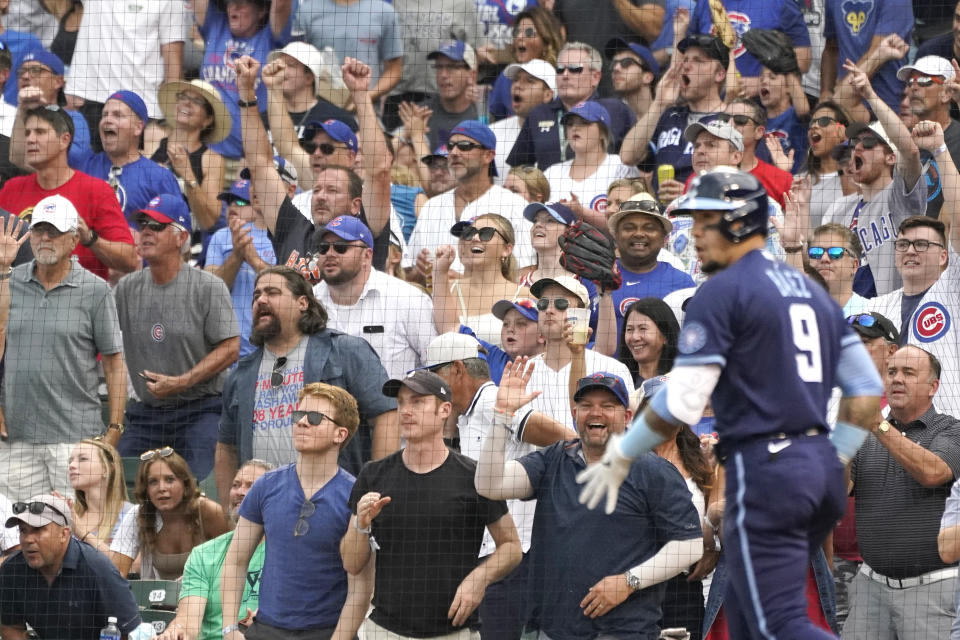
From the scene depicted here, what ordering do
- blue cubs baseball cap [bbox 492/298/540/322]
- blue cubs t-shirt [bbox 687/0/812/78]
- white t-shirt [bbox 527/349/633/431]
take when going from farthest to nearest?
blue cubs t-shirt [bbox 687/0/812/78], blue cubs baseball cap [bbox 492/298/540/322], white t-shirt [bbox 527/349/633/431]

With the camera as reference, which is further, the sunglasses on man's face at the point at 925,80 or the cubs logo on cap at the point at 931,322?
the sunglasses on man's face at the point at 925,80

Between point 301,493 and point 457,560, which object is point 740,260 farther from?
point 301,493

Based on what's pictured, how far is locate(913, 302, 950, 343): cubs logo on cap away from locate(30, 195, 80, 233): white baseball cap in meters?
4.66

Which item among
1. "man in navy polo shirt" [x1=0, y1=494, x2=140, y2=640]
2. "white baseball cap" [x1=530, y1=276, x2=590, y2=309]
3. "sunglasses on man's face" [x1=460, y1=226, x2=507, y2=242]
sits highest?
"sunglasses on man's face" [x1=460, y1=226, x2=507, y2=242]

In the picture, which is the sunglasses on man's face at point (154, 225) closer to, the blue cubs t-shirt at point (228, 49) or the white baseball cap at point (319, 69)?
the white baseball cap at point (319, 69)

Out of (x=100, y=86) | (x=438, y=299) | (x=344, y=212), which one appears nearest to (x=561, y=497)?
(x=438, y=299)

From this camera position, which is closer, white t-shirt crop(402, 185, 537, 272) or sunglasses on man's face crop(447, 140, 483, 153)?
white t-shirt crop(402, 185, 537, 272)

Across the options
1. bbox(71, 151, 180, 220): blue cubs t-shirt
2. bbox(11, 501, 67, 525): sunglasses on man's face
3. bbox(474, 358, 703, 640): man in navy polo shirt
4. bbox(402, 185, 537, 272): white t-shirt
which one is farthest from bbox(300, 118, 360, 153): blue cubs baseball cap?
bbox(474, 358, 703, 640): man in navy polo shirt

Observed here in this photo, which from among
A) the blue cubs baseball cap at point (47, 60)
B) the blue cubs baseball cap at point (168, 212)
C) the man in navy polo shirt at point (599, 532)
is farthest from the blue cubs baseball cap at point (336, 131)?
the man in navy polo shirt at point (599, 532)

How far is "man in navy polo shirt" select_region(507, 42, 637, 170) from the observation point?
1043 cm

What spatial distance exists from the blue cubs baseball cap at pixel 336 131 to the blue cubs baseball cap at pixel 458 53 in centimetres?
154

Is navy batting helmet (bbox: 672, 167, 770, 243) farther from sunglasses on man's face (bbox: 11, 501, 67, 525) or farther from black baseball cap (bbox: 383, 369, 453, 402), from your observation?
sunglasses on man's face (bbox: 11, 501, 67, 525)

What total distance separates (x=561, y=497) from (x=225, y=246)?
4.00m

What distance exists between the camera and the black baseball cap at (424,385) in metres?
6.88
